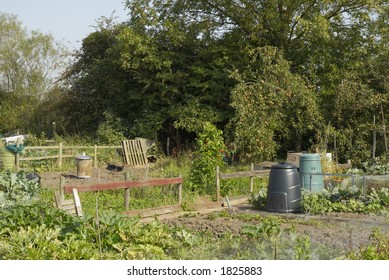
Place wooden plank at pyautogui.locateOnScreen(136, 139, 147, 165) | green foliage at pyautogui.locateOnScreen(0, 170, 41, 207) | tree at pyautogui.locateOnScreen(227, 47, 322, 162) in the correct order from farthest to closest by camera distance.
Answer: wooden plank at pyautogui.locateOnScreen(136, 139, 147, 165)
tree at pyautogui.locateOnScreen(227, 47, 322, 162)
green foliage at pyautogui.locateOnScreen(0, 170, 41, 207)

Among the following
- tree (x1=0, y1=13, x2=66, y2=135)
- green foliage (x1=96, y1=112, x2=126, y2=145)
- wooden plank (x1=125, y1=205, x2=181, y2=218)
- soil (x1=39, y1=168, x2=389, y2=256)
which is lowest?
soil (x1=39, y1=168, x2=389, y2=256)

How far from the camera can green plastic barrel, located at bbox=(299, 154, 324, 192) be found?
12781 mm

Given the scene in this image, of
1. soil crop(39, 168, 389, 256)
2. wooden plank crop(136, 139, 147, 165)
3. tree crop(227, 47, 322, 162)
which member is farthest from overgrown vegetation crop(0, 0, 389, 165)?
soil crop(39, 168, 389, 256)

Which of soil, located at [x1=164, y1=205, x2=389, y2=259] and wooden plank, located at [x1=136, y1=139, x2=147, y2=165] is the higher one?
wooden plank, located at [x1=136, y1=139, x2=147, y2=165]

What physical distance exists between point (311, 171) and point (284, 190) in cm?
262

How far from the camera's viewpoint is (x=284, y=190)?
1078 centimetres

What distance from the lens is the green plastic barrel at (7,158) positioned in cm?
1833

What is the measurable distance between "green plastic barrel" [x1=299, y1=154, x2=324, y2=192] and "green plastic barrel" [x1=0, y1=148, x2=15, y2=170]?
963 cm

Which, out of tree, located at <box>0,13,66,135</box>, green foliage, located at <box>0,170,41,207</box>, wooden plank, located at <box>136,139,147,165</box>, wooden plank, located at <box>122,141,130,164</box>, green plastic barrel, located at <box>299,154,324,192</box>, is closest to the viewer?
green foliage, located at <box>0,170,41,207</box>

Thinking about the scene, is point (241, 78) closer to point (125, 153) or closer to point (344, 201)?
point (125, 153)

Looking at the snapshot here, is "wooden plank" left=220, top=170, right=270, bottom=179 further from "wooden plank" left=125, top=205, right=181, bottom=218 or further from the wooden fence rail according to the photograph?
the wooden fence rail

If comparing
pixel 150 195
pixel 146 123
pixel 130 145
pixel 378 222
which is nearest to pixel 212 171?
pixel 150 195

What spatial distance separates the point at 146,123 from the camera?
80.8ft

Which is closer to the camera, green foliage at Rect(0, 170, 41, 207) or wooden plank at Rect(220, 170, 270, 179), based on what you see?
green foliage at Rect(0, 170, 41, 207)
